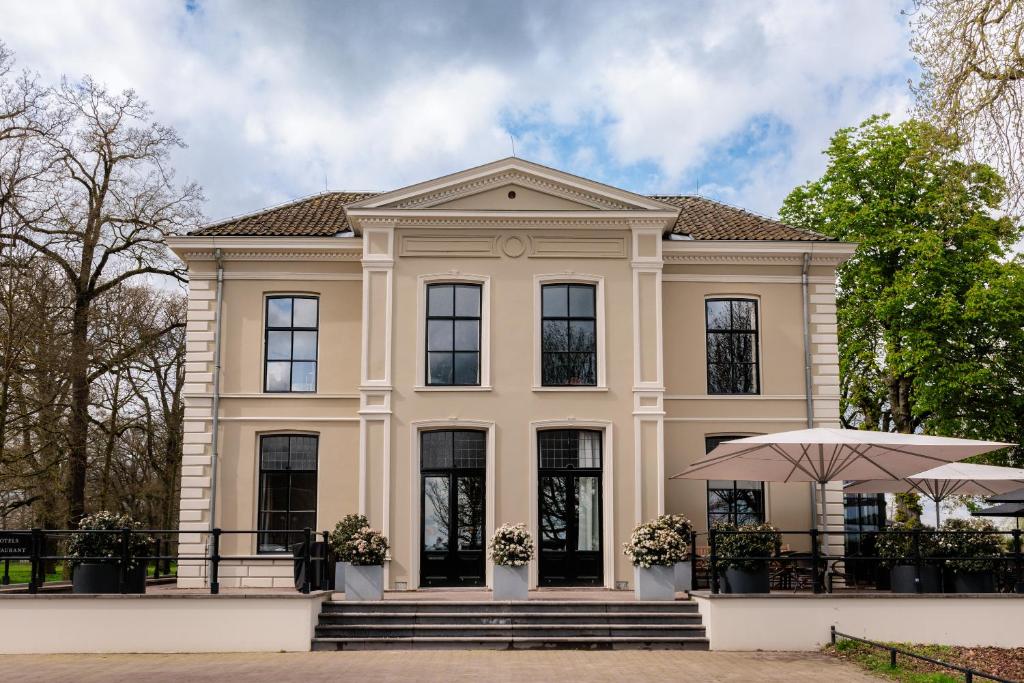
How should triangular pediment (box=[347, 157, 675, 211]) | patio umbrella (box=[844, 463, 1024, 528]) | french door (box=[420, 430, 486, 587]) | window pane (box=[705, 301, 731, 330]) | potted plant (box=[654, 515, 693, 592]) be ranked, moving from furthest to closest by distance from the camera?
window pane (box=[705, 301, 731, 330]) < triangular pediment (box=[347, 157, 675, 211]) < french door (box=[420, 430, 486, 587]) < potted plant (box=[654, 515, 693, 592]) < patio umbrella (box=[844, 463, 1024, 528])

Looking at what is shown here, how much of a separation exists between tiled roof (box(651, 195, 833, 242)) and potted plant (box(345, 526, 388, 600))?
8.28 meters

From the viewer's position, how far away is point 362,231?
1900 cm

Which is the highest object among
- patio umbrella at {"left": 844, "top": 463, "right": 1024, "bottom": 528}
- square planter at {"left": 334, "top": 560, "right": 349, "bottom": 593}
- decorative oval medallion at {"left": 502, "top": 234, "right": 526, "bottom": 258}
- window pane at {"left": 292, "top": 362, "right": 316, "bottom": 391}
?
decorative oval medallion at {"left": 502, "top": 234, "right": 526, "bottom": 258}

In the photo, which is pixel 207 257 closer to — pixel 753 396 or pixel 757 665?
pixel 753 396

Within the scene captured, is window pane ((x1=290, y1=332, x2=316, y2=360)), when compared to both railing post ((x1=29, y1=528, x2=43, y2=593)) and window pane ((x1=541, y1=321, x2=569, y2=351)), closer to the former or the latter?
window pane ((x1=541, y1=321, x2=569, y2=351))

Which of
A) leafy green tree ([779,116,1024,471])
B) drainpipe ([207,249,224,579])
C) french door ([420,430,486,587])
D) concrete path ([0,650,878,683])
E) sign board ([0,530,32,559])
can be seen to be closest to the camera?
concrete path ([0,650,878,683])

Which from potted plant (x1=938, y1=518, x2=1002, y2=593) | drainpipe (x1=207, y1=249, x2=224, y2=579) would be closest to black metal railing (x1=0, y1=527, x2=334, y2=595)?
drainpipe (x1=207, y1=249, x2=224, y2=579)

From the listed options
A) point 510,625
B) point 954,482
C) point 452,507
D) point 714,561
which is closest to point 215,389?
point 452,507

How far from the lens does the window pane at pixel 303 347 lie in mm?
19516

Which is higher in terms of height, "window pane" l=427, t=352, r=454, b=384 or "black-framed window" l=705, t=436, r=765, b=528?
"window pane" l=427, t=352, r=454, b=384

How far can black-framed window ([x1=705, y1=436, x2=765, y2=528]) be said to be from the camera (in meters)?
19.1

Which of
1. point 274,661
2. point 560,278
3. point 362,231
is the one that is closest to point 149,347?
point 362,231

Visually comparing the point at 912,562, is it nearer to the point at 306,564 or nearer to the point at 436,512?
the point at 436,512

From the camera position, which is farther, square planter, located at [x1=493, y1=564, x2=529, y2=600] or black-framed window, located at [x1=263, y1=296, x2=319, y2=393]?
black-framed window, located at [x1=263, y1=296, x2=319, y2=393]
